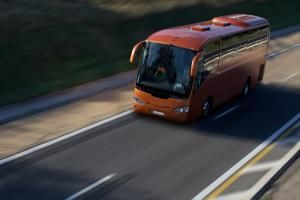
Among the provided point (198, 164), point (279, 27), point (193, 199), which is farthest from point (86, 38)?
point (279, 27)

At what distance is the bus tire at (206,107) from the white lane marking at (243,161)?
2.44 m

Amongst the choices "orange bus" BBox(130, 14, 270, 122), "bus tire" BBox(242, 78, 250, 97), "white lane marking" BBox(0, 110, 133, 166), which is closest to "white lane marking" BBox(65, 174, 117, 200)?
"white lane marking" BBox(0, 110, 133, 166)

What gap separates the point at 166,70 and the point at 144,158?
3769mm

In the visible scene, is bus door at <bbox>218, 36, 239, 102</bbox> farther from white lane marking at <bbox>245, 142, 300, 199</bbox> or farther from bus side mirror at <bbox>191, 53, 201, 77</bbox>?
white lane marking at <bbox>245, 142, 300, 199</bbox>

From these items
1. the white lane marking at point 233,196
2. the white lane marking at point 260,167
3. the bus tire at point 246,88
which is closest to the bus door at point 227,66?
the bus tire at point 246,88

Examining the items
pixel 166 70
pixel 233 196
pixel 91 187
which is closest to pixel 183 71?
pixel 166 70

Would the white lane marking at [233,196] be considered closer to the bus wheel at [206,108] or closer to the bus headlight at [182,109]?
the bus headlight at [182,109]

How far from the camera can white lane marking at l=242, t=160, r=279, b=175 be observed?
48.0 feet

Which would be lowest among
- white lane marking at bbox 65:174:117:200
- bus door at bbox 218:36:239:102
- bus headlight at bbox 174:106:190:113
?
white lane marking at bbox 65:174:117:200

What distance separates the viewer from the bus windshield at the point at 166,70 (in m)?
17.6

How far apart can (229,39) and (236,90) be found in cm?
253

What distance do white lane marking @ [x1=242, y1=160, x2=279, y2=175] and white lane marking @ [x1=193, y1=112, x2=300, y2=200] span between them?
29 cm

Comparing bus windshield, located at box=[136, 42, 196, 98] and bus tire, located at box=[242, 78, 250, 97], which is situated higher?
bus windshield, located at box=[136, 42, 196, 98]

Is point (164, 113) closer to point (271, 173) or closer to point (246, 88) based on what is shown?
point (271, 173)
